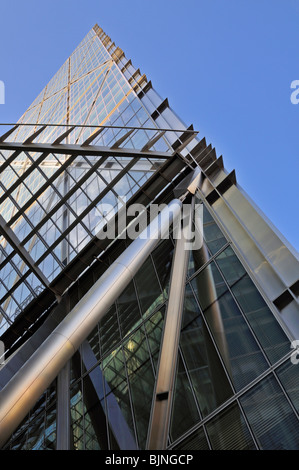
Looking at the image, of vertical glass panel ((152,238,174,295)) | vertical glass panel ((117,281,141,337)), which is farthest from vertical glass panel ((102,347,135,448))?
vertical glass panel ((152,238,174,295))

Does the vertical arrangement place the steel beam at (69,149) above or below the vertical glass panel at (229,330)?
above

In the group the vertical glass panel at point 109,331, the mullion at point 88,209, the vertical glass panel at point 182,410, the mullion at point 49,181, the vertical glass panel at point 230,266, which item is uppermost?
the mullion at point 49,181

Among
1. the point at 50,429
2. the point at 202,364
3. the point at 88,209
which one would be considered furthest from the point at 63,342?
the point at 88,209

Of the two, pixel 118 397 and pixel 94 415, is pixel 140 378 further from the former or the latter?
pixel 94 415

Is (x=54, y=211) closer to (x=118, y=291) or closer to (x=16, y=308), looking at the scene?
(x=16, y=308)

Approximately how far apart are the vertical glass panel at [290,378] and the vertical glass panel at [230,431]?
1.37 meters

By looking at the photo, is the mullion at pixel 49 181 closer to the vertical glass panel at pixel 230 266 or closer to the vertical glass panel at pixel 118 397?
the vertical glass panel at pixel 118 397

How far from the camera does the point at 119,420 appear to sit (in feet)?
50.0

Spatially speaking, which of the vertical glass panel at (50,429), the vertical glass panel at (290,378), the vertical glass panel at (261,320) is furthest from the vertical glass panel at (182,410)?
the vertical glass panel at (50,429)

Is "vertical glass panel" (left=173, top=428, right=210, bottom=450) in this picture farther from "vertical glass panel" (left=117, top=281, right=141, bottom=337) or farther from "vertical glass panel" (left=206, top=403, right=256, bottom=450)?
"vertical glass panel" (left=117, top=281, right=141, bottom=337)

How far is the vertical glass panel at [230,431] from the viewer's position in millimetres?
10625

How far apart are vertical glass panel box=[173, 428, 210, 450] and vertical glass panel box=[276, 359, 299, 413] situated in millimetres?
2612

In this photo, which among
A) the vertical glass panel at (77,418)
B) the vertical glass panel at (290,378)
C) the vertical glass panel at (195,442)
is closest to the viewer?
the vertical glass panel at (290,378)

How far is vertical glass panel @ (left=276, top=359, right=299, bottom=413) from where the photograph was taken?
412 inches
